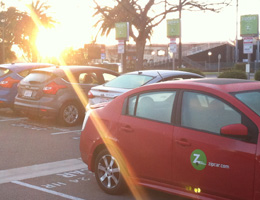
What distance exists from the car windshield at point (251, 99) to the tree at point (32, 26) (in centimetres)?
6726

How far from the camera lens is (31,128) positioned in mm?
13117

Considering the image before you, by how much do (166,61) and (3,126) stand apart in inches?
2836

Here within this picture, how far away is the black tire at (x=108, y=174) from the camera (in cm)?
653

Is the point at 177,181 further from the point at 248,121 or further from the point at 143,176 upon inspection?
the point at 248,121

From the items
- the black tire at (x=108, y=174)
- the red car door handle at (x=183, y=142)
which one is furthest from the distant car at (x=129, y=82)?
the red car door handle at (x=183, y=142)

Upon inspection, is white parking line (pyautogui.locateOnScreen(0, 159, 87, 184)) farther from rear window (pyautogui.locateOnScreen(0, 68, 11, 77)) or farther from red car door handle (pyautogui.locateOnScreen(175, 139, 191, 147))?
rear window (pyautogui.locateOnScreen(0, 68, 11, 77))

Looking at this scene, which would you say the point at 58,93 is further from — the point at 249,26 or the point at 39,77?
the point at 249,26

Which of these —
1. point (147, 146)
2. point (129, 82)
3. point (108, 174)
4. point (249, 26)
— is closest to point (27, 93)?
point (129, 82)

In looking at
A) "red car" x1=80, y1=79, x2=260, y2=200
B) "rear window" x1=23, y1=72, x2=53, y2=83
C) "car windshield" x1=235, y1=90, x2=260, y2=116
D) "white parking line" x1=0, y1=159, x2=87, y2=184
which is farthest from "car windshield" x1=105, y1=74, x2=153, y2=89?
"car windshield" x1=235, y1=90, x2=260, y2=116

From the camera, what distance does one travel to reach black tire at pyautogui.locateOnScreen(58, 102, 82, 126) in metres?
13.3

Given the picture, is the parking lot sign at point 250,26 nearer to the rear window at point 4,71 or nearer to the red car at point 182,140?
the rear window at point 4,71

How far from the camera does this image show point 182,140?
5609 millimetres

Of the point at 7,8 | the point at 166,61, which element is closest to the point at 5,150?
the point at 7,8

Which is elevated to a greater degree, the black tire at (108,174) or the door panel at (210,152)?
the door panel at (210,152)
